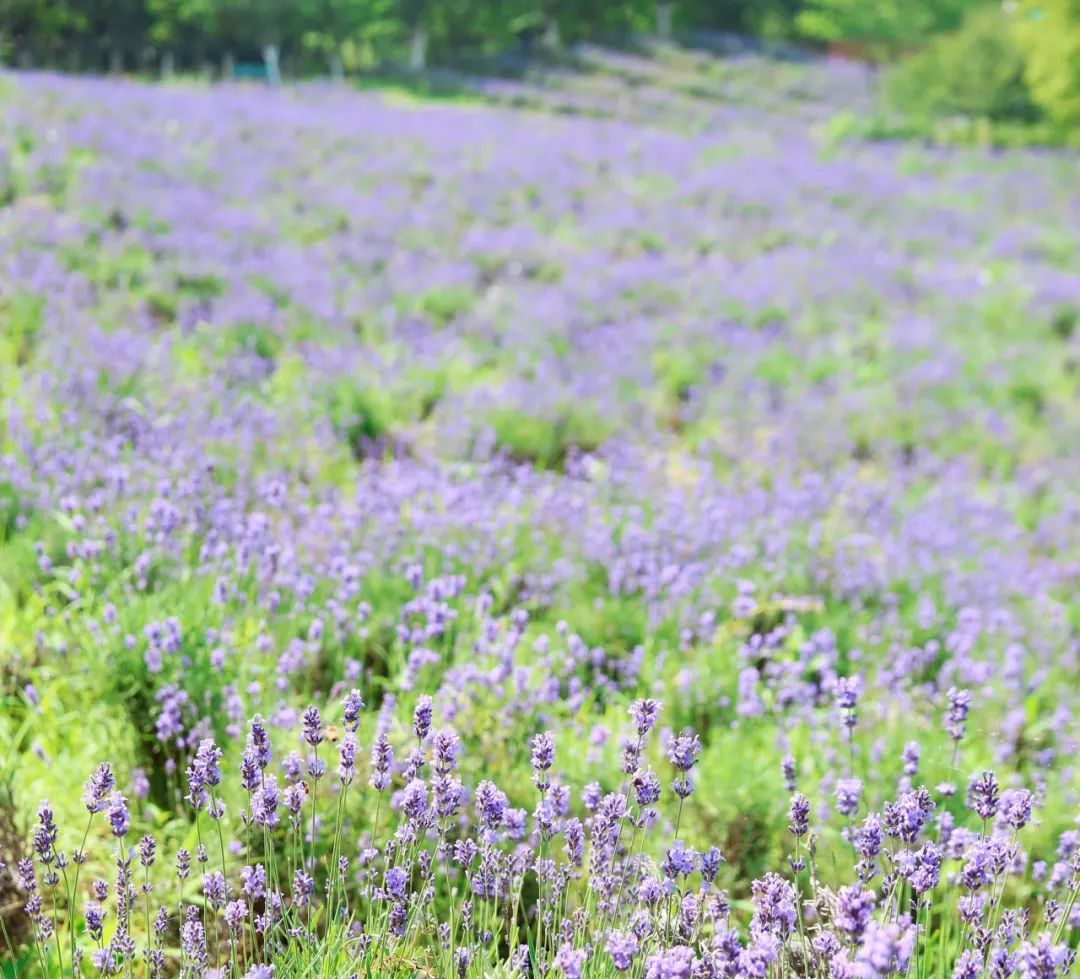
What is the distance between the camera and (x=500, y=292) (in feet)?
26.2

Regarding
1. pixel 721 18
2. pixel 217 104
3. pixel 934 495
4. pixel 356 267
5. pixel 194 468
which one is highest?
pixel 721 18

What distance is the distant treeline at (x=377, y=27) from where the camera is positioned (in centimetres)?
1928

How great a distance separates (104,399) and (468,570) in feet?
6.16

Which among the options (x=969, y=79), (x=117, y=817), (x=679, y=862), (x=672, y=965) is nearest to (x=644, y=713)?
(x=679, y=862)

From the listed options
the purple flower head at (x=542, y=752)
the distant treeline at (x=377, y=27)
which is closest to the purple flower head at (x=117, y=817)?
the purple flower head at (x=542, y=752)

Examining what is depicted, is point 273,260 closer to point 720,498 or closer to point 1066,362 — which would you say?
point 720,498

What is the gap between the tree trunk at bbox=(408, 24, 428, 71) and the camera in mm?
28375

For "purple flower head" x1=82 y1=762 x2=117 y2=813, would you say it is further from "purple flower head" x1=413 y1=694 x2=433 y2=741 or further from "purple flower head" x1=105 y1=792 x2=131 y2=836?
"purple flower head" x1=413 y1=694 x2=433 y2=741

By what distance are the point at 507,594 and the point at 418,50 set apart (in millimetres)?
27631

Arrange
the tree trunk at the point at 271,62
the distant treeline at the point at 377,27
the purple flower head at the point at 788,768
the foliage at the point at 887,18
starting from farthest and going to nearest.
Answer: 1. the foliage at the point at 887,18
2. the tree trunk at the point at 271,62
3. the distant treeline at the point at 377,27
4. the purple flower head at the point at 788,768

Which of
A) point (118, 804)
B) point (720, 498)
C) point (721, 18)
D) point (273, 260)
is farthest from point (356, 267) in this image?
point (721, 18)

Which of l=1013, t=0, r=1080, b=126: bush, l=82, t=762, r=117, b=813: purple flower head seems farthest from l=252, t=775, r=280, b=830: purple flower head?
l=1013, t=0, r=1080, b=126: bush

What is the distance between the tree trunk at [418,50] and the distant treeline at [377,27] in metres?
0.06

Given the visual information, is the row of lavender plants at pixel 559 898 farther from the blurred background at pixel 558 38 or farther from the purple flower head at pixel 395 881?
the blurred background at pixel 558 38
